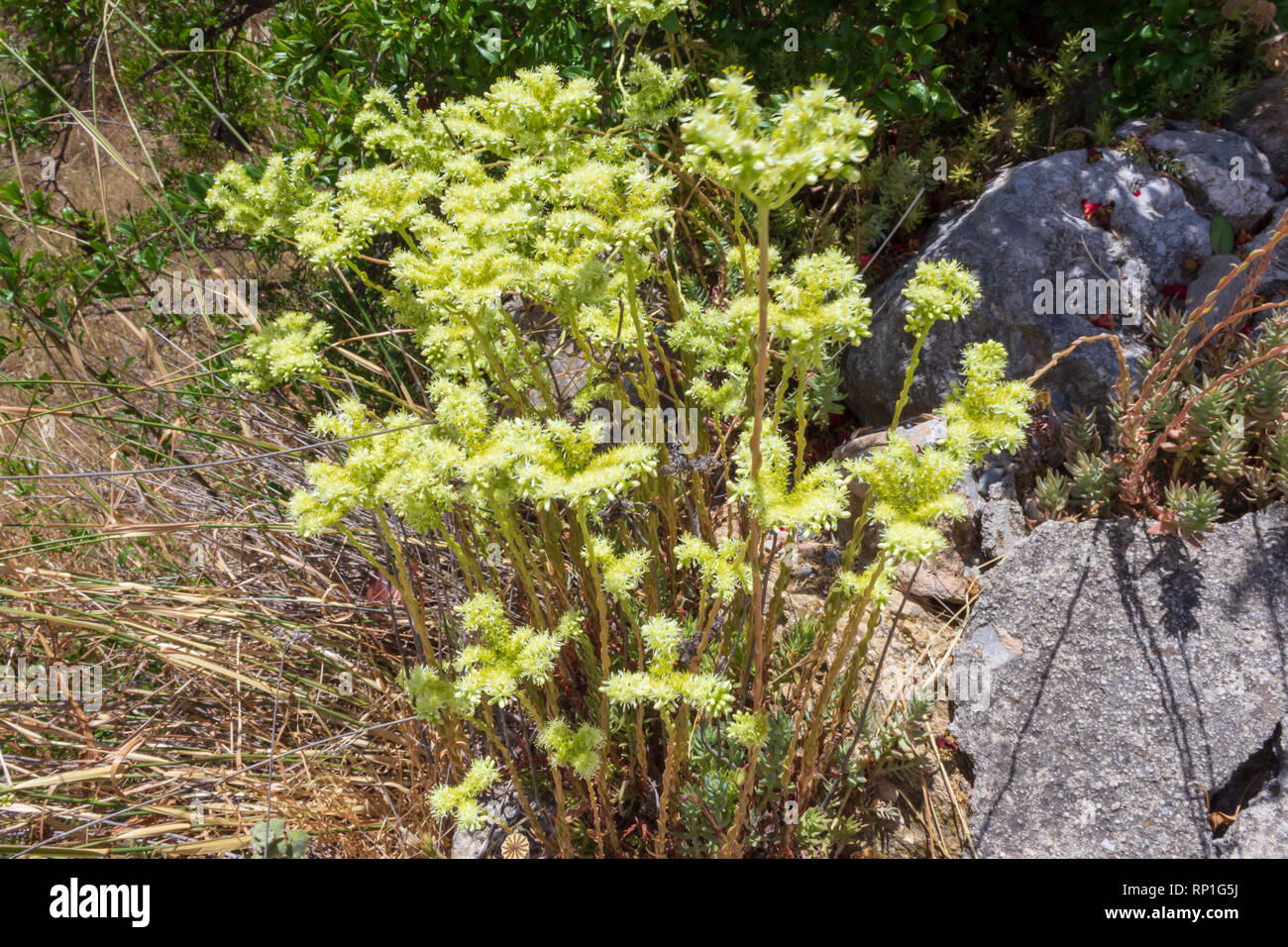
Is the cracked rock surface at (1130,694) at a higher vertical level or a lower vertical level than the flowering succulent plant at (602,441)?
lower

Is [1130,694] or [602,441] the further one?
[1130,694]

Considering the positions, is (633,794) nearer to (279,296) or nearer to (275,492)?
(275,492)

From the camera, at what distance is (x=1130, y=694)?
99.3 inches

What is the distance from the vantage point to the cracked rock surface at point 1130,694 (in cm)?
235

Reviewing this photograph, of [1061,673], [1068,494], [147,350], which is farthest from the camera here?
[147,350]

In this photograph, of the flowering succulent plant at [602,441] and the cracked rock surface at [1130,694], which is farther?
the cracked rock surface at [1130,694]

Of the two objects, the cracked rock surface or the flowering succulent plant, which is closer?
the flowering succulent plant

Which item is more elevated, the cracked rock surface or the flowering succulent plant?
the flowering succulent plant

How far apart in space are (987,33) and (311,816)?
15.8ft

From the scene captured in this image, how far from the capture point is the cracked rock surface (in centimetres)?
235

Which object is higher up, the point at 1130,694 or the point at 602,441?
the point at 602,441
